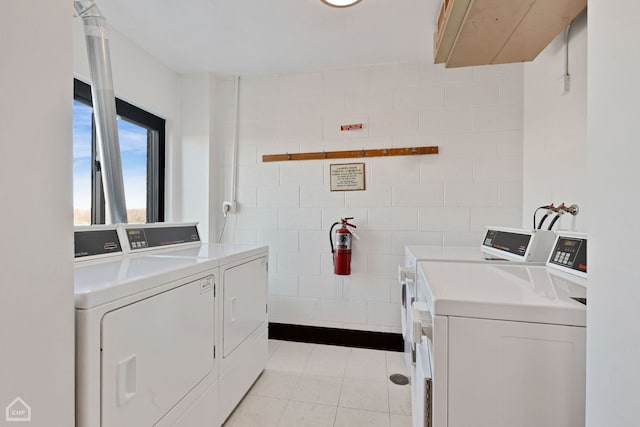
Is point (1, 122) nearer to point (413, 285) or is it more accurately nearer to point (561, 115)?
point (413, 285)

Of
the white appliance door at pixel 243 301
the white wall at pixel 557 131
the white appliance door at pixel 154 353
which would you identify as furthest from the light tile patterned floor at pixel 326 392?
the white wall at pixel 557 131

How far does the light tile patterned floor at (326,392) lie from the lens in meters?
1.73

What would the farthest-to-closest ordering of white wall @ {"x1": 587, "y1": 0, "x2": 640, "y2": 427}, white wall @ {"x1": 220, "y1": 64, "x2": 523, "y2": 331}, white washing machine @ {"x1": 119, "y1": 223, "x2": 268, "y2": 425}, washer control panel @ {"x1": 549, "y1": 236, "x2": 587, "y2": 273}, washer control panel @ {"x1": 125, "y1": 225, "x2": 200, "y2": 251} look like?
1. white wall @ {"x1": 220, "y1": 64, "x2": 523, "y2": 331}
2. washer control panel @ {"x1": 125, "y1": 225, "x2": 200, "y2": 251}
3. white washing machine @ {"x1": 119, "y1": 223, "x2": 268, "y2": 425}
4. washer control panel @ {"x1": 549, "y1": 236, "x2": 587, "y2": 273}
5. white wall @ {"x1": 587, "y1": 0, "x2": 640, "y2": 427}

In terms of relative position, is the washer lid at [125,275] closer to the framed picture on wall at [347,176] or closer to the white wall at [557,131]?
the framed picture on wall at [347,176]

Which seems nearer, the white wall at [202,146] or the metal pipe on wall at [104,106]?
the metal pipe on wall at [104,106]

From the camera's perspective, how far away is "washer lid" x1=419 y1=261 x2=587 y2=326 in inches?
28.6

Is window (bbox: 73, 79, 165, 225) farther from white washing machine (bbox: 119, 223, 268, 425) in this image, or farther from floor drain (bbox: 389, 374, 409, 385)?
floor drain (bbox: 389, 374, 409, 385)

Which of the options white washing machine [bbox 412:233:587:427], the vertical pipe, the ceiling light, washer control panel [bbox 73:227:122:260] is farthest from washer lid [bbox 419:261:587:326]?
the vertical pipe

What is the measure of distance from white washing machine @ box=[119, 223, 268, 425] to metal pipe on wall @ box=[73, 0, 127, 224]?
0.70 ft

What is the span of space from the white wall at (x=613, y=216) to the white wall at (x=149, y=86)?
262 centimetres

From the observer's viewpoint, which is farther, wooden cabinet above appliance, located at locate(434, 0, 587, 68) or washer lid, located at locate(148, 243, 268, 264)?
washer lid, located at locate(148, 243, 268, 264)

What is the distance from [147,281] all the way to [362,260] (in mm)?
1884

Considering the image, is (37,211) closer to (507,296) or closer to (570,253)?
(507,296)

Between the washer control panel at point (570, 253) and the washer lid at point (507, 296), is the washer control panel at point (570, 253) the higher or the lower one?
the higher one
